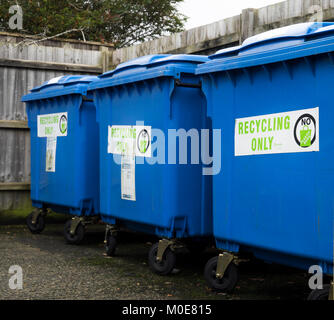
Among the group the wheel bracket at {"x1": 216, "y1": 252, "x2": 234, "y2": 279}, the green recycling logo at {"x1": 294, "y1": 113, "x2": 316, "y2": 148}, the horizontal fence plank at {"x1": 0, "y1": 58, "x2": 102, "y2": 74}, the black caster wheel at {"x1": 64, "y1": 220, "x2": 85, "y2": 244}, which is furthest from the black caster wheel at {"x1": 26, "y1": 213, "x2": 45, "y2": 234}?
the green recycling logo at {"x1": 294, "y1": 113, "x2": 316, "y2": 148}

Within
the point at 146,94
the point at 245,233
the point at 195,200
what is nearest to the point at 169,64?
the point at 146,94

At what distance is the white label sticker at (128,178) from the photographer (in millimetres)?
5391

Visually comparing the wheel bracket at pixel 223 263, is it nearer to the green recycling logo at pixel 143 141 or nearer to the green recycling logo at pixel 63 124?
→ the green recycling logo at pixel 143 141

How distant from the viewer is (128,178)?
5.47 m

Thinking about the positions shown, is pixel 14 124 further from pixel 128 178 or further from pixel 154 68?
pixel 154 68

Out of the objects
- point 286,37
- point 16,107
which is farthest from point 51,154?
point 286,37

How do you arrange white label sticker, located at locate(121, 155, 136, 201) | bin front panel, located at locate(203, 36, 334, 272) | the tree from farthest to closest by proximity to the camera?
the tree → white label sticker, located at locate(121, 155, 136, 201) → bin front panel, located at locate(203, 36, 334, 272)

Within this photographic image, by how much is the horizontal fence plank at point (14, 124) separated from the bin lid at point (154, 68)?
272cm

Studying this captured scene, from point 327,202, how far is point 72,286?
222cm

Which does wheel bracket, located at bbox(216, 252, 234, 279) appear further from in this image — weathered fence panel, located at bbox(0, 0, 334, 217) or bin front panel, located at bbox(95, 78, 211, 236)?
weathered fence panel, located at bbox(0, 0, 334, 217)

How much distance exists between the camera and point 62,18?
15.4 meters

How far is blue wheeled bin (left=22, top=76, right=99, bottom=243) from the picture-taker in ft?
21.6

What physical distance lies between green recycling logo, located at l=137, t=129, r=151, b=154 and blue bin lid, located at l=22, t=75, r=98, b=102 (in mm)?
1553

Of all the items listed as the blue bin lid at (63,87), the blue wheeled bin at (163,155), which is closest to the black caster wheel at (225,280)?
the blue wheeled bin at (163,155)
